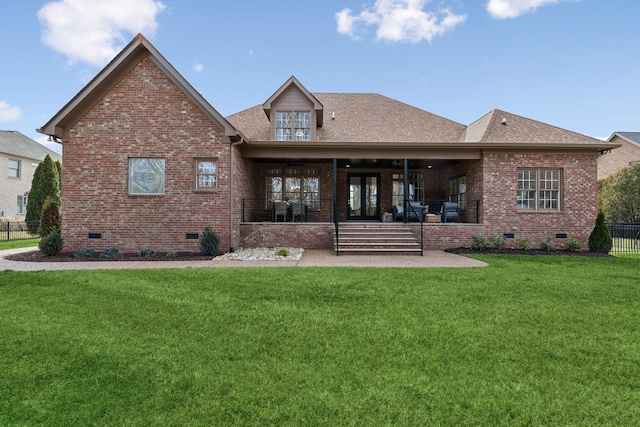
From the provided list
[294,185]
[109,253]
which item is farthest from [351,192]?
[109,253]

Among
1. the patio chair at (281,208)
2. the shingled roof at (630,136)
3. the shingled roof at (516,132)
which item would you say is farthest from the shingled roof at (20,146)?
the shingled roof at (630,136)

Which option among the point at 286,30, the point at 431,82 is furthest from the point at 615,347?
the point at 431,82

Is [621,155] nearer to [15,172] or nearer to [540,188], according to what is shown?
[540,188]

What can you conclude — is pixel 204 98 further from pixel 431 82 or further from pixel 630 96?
pixel 630 96

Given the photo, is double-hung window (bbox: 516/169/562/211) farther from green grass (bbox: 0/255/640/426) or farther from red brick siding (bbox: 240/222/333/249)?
red brick siding (bbox: 240/222/333/249)

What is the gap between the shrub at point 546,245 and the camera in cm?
1288

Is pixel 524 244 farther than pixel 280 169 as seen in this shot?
No

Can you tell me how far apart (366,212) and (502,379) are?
47.6ft

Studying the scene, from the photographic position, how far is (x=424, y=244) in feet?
43.6

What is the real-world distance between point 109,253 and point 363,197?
36.7 ft

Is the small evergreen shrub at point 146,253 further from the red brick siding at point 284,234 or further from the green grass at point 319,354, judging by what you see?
the green grass at point 319,354

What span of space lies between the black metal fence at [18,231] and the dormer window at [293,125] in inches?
593

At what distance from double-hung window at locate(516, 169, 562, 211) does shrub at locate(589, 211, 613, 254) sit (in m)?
Result: 1.38

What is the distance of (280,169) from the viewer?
54.4ft
